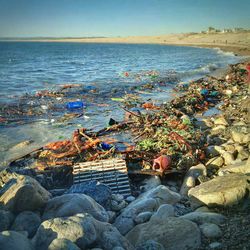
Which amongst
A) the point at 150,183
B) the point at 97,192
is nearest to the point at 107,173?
the point at 150,183

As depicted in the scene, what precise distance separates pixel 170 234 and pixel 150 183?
271 cm

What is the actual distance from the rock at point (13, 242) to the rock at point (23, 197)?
1049 mm

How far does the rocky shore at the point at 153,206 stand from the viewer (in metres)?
3.55

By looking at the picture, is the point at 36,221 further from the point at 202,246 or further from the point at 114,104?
the point at 114,104

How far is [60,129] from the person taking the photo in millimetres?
11438

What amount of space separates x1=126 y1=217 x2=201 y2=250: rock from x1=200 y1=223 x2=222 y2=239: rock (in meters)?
0.10

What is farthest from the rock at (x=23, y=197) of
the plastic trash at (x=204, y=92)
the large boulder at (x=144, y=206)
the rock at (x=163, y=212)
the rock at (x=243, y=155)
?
the plastic trash at (x=204, y=92)

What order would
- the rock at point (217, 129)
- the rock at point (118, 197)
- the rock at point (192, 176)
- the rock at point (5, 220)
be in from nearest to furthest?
the rock at point (5, 220)
the rock at point (118, 197)
the rock at point (192, 176)
the rock at point (217, 129)

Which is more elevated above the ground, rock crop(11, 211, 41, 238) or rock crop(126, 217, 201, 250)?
rock crop(11, 211, 41, 238)

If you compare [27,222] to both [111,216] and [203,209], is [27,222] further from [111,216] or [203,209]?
[203,209]

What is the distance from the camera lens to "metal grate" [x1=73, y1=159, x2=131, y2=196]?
6531mm

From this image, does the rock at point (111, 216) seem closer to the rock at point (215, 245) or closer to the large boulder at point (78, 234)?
the large boulder at point (78, 234)

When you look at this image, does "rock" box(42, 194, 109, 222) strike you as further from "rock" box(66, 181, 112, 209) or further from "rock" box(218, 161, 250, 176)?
"rock" box(218, 161, 250, 176)

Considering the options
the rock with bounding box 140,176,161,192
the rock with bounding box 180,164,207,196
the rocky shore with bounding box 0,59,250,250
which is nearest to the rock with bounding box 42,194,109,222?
the rocky shore with bounding box 0,59,250,250
